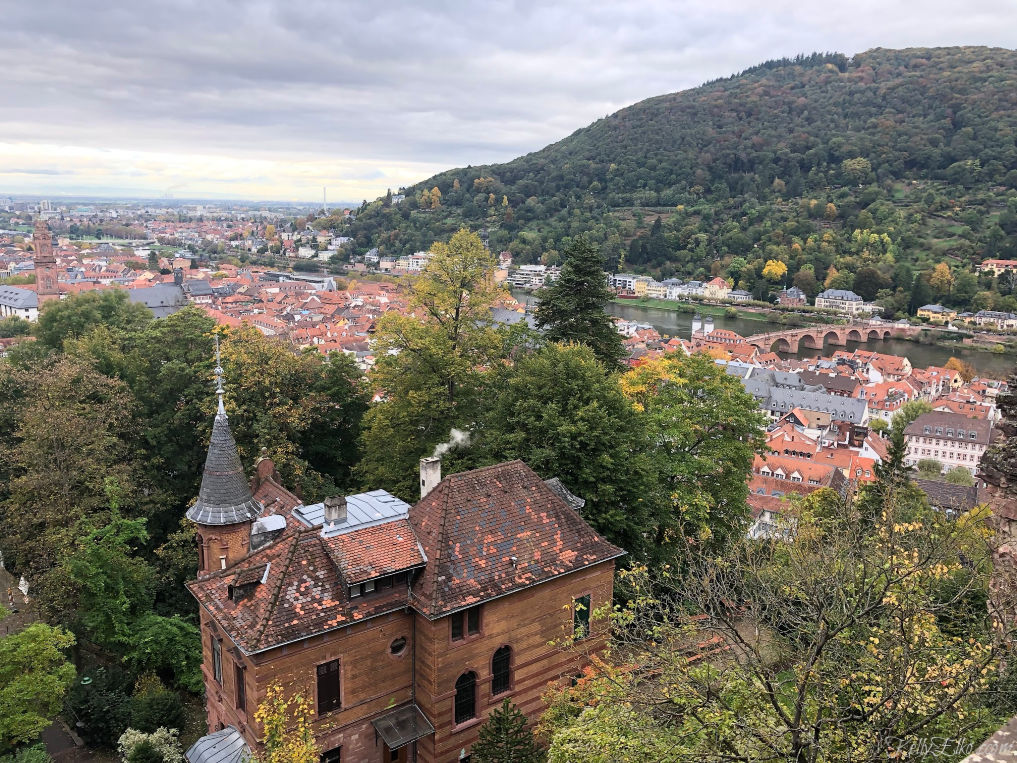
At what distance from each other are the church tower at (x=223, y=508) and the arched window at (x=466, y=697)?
282 inches

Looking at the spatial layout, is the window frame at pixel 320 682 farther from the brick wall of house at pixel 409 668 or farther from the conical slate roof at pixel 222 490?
the conical slate roof at pixel 222 490

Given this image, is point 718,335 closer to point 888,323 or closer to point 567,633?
point 888,323

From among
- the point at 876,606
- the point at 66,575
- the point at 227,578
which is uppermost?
the point at 876,606

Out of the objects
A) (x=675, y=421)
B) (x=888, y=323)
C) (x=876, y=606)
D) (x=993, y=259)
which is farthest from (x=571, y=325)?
(x=993, y=259)

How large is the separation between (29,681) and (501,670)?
1196 cm

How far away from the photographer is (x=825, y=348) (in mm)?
131875

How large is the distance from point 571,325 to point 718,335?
86764mm

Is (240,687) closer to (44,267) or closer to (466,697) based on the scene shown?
(466,697)

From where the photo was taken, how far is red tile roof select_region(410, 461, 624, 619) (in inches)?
690

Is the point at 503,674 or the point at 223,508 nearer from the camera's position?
the point at 503,674

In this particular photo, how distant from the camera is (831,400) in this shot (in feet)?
275

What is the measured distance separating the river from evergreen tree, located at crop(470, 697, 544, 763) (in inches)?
4296

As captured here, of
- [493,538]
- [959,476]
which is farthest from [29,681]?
[959,476]

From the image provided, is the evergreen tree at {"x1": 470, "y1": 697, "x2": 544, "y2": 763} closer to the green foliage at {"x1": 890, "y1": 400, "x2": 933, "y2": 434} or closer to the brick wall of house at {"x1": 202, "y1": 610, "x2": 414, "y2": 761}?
the brick wall of house at {"x1": 202, "y1": 610, "x2": 414, "y2": 761}
